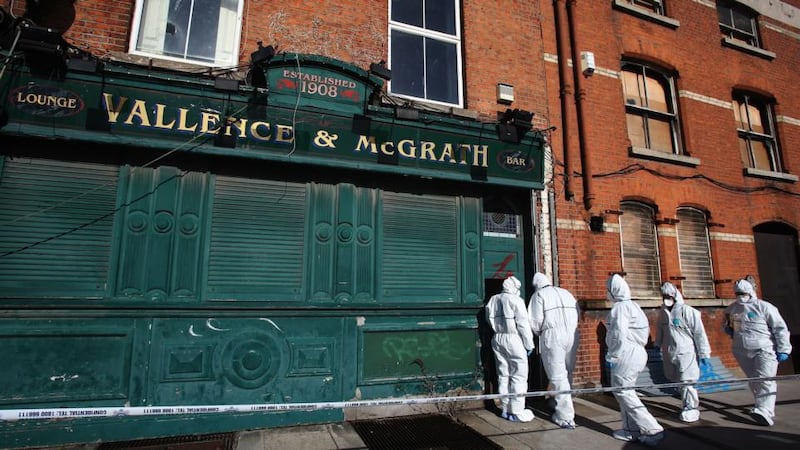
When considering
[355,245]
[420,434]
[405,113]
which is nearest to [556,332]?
[420,434]

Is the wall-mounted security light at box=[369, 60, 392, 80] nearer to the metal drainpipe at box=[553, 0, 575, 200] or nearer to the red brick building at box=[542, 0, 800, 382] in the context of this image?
the red brick building at box=[542, 0, 800, 382]

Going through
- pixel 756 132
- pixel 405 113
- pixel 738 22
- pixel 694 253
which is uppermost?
pixel 738 22

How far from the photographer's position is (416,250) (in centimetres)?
609

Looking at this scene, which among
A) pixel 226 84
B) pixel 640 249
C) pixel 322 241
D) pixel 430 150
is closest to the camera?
pixel 226 84

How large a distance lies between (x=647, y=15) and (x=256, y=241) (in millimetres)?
8968

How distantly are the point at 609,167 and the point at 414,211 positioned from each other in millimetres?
3919

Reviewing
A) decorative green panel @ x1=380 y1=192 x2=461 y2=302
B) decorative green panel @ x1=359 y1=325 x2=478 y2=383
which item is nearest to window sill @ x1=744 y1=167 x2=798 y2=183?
decorative green panel @ x1=380 y1=192 x2=461 y2=302

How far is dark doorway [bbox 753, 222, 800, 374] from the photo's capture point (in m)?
8.70

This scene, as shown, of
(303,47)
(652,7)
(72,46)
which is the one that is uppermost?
(652,7)

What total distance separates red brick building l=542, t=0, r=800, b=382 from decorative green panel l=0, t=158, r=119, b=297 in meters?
6.50

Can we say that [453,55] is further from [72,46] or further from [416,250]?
[72,46]

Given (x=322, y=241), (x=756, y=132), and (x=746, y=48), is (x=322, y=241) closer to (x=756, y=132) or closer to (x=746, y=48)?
(x=756, y=132)

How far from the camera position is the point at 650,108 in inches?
331

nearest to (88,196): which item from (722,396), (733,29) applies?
(722,396)
